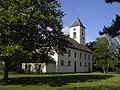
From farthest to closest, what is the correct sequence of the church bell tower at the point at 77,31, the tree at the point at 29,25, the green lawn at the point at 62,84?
the church bell tower at the point at 77,31
the tree at the point at 29,25
the green lawn at the point at 62,84

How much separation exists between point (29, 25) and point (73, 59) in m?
46.3

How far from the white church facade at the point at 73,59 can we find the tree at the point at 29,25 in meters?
27.4

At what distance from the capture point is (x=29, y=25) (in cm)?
3031

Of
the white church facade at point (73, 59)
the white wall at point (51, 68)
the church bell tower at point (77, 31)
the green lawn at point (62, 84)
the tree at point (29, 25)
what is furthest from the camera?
the church bell tower at point (77, 31)

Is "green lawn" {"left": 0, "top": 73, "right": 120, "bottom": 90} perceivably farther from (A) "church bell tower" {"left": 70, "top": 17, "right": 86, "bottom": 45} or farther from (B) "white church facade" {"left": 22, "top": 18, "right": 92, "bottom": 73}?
(A) "church bell tower" {"left": 70, "top": 17, "right": 86, "bottom": 45}

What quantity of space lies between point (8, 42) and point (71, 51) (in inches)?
1768

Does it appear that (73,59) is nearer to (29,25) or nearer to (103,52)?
(103,52)

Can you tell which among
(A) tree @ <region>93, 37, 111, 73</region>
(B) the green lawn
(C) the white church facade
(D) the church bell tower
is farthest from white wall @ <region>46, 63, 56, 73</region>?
(B) the green lawn

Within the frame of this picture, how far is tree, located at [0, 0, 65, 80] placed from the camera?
29.2 metres

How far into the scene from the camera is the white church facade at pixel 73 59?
62450mm

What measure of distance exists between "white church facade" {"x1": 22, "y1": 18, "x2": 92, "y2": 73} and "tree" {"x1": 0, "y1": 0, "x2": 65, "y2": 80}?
89.9ft

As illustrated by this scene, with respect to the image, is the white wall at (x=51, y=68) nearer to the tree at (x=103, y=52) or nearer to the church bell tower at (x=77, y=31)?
the church bell tower at (x=77, y=31)

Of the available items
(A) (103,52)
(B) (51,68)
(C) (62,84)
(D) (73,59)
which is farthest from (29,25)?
(A) (103,52)

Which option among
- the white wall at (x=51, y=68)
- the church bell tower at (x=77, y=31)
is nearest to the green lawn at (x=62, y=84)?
the white wall at (x=51, y=68)
